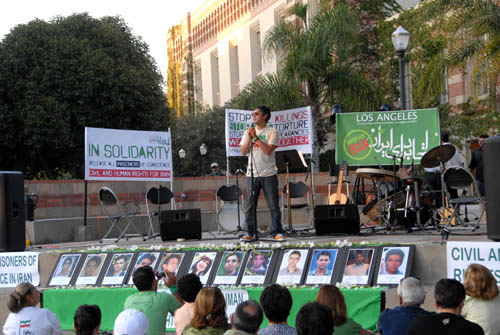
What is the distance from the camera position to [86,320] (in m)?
5.14

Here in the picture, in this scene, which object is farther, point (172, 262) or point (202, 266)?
point (172, 262)

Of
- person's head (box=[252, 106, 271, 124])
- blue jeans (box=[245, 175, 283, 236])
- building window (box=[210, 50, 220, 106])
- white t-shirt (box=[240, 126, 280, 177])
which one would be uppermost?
building window (box=[210, 50, 220, 106])

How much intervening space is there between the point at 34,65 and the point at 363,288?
27.6 m

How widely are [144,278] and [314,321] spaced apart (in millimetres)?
2376

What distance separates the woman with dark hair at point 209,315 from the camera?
16.8 ft

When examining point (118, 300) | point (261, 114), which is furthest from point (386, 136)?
point (118, 300)

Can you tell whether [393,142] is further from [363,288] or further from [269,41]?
[269,41]

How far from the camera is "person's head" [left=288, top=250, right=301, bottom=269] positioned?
821 cm

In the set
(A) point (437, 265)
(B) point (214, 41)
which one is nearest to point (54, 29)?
(B) point (214, 41)

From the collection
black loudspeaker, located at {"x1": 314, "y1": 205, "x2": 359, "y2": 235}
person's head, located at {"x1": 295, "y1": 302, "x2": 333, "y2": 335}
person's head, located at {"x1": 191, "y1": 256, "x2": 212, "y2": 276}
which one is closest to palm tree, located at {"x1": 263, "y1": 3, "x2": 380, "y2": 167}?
black loudspeaker, located at {"x1": 314, "y1": 205, "x2": 359, "y2": 235}

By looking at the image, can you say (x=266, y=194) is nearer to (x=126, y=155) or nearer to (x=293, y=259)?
(x=293, y=259)

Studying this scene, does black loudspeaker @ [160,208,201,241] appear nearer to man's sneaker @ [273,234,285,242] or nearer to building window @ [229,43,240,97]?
man's sneaker @ [273,234,285,242]

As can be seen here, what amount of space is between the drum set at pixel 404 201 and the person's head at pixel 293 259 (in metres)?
2.87

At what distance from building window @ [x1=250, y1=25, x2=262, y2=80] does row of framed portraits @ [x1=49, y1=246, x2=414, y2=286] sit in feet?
130
